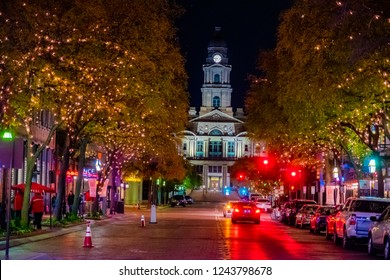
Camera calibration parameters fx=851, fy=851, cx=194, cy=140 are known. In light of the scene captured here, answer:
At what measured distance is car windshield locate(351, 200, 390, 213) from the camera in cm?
2962

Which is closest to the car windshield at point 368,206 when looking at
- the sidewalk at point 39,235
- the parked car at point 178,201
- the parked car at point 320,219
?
the parked car at point 320,219

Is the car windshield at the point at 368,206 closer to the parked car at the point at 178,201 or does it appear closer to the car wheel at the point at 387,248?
the car wheel at the point at 387,248

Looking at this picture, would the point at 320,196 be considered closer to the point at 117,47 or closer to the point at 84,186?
the point at 84,186

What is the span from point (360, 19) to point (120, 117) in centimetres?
1900

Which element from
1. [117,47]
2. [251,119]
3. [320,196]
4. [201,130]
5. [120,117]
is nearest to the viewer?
[117,47]

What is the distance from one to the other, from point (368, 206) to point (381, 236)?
671 cm

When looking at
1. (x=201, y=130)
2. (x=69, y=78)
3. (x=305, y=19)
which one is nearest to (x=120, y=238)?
(x=69, y=78)

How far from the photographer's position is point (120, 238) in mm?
31609

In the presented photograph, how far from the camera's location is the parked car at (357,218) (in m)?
28.5

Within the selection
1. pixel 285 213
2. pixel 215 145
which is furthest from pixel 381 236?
pixel 215 145

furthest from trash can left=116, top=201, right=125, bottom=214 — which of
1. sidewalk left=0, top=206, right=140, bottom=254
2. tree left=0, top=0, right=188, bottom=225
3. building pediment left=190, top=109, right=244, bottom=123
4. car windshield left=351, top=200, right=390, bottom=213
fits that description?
building pediment left=190, top=109, right=244, bottom=123

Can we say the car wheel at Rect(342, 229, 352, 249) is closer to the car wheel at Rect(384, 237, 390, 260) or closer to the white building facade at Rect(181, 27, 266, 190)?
the car wheel at Rect(384, 237, 390, 260)

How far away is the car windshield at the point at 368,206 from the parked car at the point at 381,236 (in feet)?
15.6

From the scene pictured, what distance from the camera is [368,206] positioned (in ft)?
97.6
